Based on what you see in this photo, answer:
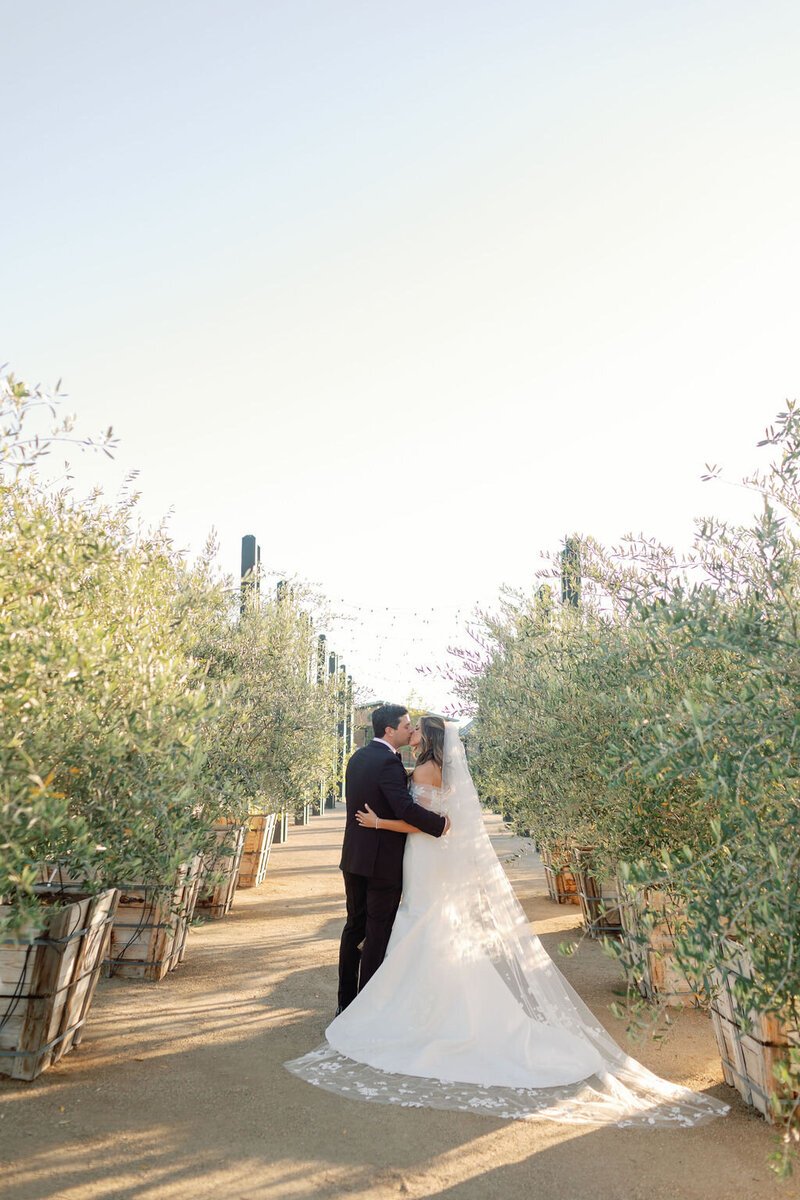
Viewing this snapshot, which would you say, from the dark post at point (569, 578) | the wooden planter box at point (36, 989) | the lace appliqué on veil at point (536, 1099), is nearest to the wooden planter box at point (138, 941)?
the wooden planter box at point (36, 989)

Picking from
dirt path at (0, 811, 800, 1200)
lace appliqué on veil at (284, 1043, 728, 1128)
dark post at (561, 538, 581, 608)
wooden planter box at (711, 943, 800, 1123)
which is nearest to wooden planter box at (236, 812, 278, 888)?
dark post at (561, 538, 581, 608)

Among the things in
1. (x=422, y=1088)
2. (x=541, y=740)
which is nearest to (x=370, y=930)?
(x=422, y=1088)

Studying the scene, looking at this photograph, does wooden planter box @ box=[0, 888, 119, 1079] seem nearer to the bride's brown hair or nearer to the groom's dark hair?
the groom's dark hair

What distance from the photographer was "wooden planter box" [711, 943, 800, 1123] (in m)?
4.52

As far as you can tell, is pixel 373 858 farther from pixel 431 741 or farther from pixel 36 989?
pixel 36 989

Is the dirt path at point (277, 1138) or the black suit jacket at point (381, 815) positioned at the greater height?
the black suit jacket at point (381, 815)

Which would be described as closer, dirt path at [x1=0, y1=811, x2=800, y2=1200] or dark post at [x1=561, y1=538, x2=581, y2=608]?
dirt path at [x1=0, y1=811, x2=800, y2=1200]

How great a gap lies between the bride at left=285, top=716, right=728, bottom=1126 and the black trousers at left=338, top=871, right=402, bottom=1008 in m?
0.19

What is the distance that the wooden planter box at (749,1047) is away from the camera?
4.52 meters

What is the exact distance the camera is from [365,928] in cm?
671

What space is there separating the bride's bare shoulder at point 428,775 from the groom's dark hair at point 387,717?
0.41 meters

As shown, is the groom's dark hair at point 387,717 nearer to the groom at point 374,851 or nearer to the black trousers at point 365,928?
the groom at point 374,851

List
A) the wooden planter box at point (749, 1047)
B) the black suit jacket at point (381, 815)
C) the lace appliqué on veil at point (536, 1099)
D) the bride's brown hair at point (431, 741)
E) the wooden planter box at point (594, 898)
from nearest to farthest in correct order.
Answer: the wooden planter box at point (749, 1047)
the lace appliqué on veil at point (536, 1099)
the black suit jacket at point (381, 815)
the bride's brown hair at point (431, 741)
the wooden planter box at point (594, 898)

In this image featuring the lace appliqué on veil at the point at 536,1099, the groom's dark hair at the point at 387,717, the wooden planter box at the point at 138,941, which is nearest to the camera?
the lace appliqué on veil at the point at 536,1099
